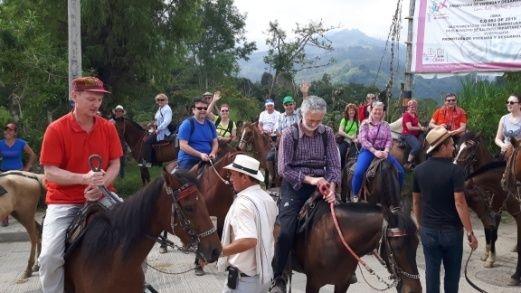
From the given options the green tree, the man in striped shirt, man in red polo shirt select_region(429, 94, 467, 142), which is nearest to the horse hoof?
the man in striped shirt

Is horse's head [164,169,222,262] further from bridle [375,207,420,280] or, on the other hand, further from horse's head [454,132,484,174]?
horse's head [454,132,484,174]

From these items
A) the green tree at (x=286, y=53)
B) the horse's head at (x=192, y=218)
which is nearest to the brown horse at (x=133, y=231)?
the horse's head at (x=192, y=218)

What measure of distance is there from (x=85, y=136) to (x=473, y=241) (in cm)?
370

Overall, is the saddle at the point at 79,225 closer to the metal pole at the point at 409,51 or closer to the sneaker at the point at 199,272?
the sneaker at the point at 199,272

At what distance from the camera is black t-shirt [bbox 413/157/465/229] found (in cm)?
453

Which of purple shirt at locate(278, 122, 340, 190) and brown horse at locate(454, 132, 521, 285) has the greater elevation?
purple shirt at locate(278, 122, 340, 190)

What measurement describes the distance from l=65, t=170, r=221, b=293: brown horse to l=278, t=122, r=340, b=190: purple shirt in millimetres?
1548

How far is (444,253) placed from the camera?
186 inches

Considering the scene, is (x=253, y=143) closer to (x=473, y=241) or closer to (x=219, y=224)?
(x=219, y=224)

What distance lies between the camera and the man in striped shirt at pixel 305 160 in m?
4.76

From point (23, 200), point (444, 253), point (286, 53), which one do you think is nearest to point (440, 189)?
point (444, 253)

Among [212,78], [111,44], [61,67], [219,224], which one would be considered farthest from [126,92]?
[212,78]

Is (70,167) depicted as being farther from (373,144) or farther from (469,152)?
(469,152)

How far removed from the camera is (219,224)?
7.18 meters
